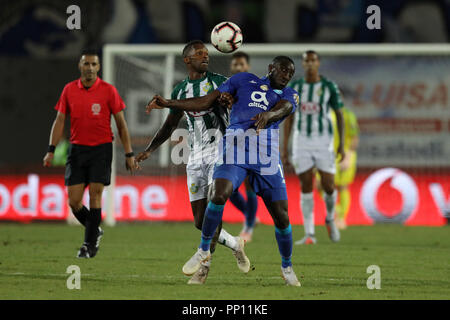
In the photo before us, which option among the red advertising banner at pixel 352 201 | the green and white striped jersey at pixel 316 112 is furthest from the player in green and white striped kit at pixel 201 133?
the red advertising banner at pixel 352 201

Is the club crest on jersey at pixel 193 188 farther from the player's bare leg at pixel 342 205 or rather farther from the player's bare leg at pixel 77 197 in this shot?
the player's bare leg at pixel 342 205

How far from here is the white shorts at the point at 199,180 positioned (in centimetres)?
794

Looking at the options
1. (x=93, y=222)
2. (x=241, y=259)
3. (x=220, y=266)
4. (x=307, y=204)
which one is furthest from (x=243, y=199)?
(x=241, y=259)

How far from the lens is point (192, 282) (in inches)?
291

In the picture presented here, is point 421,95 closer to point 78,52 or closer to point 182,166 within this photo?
point 182,166

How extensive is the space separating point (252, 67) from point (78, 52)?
6.67 meters

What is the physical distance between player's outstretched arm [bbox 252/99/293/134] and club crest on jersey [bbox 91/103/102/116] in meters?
2.84

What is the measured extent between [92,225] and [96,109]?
125 cm

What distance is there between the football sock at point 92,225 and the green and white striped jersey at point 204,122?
6.84ft

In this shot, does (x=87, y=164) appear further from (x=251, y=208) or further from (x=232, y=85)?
(x=251, y=208)

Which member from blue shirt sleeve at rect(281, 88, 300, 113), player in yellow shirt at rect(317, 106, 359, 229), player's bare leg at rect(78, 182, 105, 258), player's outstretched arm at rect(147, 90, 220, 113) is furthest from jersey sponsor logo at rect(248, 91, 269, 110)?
player in yellow shirt at rect(317, 106, 359, 229)

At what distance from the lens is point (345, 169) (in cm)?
1477

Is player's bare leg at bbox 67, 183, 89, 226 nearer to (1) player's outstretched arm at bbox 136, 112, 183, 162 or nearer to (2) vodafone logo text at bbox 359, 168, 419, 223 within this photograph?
(1) player's outstretched arm at bbox 136, 112, 183, 162

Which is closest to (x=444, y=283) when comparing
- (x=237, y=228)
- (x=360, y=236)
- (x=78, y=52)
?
(x=360, y=236)
